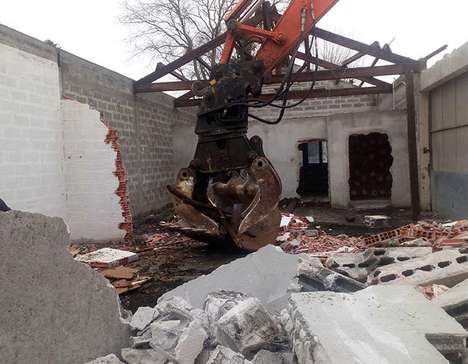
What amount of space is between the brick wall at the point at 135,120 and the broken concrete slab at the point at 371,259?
5155mm

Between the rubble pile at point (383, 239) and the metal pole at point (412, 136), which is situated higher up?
the metal pole at point (412, 136)

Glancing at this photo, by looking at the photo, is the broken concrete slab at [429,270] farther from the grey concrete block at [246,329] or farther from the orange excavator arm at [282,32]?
the orange excavator arm at [282,32]

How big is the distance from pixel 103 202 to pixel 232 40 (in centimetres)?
331

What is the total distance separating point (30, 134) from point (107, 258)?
2.13 metres

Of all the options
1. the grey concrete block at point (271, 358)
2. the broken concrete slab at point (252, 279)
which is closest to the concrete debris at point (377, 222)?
the broken concrete slab at point (252, 279)

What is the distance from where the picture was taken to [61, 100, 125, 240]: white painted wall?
25.5 feet

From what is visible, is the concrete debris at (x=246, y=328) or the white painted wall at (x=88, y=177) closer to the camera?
the concrete debris at (x=246, y=328)

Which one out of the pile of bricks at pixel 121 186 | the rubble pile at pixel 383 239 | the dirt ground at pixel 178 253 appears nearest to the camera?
the dirt ground at pixel 178 253

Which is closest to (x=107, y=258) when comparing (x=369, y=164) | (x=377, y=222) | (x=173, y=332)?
(x=173, y=332)

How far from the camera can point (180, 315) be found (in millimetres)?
3166

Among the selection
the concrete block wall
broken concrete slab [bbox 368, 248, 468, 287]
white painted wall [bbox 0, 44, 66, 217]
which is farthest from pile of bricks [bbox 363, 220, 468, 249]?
white painted wall [bbox 0, 44, 66, 217]

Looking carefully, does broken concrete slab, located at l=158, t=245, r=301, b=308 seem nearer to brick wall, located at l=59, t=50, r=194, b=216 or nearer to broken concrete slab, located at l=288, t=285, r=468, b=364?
broken concrete slab, located at l=288, t=285, r=468, b=364

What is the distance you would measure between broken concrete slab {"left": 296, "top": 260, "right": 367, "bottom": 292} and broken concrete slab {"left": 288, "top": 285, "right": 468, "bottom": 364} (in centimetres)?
59

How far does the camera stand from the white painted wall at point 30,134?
6266 mm
